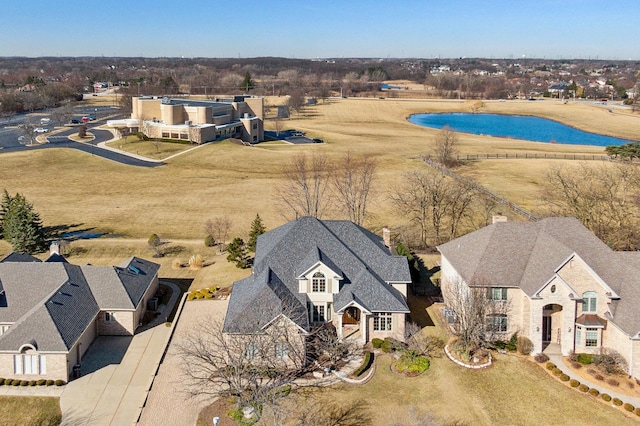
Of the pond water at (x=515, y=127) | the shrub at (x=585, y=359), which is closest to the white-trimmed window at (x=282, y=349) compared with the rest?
Result: the shrub at (x=585, y=359)

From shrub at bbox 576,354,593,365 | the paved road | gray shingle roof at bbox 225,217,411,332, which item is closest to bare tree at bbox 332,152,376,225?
gray shingle roof at bbox 225,217,411,332

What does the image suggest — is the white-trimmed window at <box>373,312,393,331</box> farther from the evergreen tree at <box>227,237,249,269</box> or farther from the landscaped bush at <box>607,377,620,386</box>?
the evergreen tree at <box>227,237,249,269</box>

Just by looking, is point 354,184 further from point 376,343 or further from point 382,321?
point 376,343

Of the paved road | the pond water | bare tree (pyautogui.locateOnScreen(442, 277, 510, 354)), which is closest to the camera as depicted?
bare tree (pyautogui.locateOnScreen(442, 277, 510, 354))

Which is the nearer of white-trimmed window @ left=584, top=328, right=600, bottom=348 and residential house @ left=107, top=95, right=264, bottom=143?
white-trimmed window @ left=584, top=328, right=600, bottom=348

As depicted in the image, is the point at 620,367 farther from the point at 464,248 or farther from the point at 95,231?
the point at 95,231

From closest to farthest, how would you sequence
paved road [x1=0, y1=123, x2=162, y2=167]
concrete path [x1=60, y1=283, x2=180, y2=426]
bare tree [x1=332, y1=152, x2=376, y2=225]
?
concrete path [x1=60, y1=283, x2=180, y2=426]
bare tree [x1=332, y1=152, x2=376, y2=225]
paved road [x1=0, y1=123, x2=162, y2=167]

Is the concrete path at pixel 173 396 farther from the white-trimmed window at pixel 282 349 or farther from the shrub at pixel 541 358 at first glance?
the shrub at pixel 541 358

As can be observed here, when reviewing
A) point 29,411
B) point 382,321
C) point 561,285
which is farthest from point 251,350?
point 561,285
